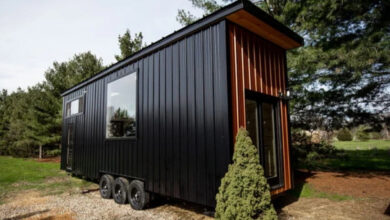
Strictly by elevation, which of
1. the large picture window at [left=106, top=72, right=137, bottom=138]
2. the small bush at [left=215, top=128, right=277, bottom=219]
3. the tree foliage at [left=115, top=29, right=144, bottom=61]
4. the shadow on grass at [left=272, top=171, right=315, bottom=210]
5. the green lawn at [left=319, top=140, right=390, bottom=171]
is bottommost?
the green lawn at [left=319, top=140, right=390, bottom=171]

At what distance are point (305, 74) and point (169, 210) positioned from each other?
5.50 meters

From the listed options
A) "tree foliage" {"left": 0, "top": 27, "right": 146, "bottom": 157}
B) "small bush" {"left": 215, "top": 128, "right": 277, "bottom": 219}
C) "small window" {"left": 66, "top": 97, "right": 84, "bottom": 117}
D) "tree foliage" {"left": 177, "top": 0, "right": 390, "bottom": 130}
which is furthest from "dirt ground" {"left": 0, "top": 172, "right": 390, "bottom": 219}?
"tree foliage" {"left": 0, "top": 27, "right": 146, "bottom": 157}

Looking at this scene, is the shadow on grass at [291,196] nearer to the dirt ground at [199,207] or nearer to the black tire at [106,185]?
the dirt ground at [199,207]

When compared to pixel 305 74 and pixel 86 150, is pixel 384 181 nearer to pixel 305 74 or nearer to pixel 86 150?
pixel 305 74

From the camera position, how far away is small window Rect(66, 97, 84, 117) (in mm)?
7387

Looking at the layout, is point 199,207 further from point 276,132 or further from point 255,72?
point 255,72

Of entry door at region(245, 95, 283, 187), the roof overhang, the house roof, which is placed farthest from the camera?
entry door at region(245, 95, 283, 187)

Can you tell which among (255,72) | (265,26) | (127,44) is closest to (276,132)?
(255,72)

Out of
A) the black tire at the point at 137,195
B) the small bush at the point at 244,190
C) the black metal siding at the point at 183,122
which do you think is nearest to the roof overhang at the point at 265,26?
the black metal siding at the point at 183,122

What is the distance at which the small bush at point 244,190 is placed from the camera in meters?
A: 2.50

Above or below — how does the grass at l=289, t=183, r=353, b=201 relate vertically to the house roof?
below

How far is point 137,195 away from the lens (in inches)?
179

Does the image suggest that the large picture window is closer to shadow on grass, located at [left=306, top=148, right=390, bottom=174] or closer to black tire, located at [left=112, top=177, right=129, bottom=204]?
black tire, located at [left=112, top=177, right=129, bottom=204]

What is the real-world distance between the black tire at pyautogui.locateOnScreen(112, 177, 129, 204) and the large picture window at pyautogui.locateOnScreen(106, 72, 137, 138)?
1.03m
